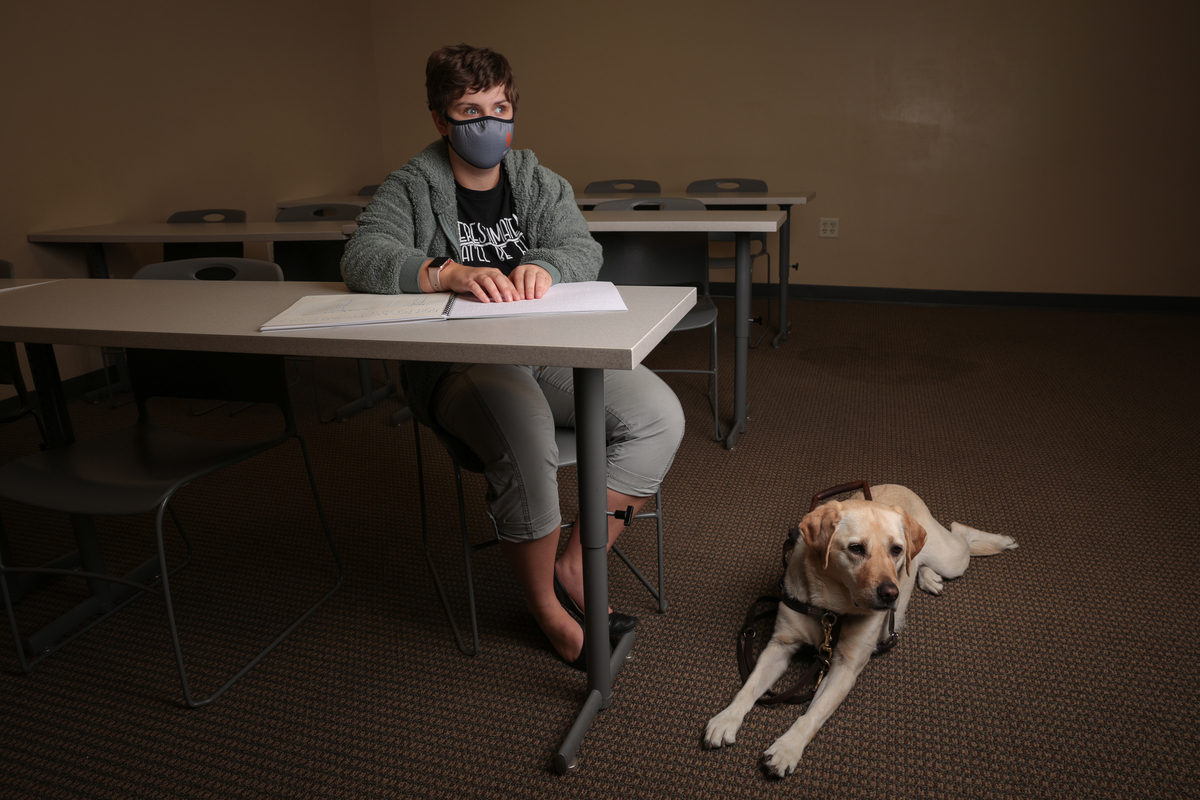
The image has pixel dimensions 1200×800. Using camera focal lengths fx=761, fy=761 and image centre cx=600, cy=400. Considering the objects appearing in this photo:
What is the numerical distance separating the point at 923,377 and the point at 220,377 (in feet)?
9.03

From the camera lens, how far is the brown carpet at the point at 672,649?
1.22m

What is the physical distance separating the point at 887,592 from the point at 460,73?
1.19 meters

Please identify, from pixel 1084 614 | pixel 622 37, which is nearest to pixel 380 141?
pixel 622 37

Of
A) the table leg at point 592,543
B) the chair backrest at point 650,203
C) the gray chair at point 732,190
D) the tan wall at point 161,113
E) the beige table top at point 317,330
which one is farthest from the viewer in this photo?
the gray chair at point 732,190

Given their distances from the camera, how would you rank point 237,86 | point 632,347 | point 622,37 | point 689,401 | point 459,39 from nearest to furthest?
point 632,347, point 689,401, point 237,86, point 622,37, point 459,39

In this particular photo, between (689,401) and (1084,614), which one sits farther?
(689,401)

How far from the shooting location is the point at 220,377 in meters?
1.59

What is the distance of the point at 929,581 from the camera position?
5.48 ft

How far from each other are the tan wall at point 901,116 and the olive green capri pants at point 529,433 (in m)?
3.81

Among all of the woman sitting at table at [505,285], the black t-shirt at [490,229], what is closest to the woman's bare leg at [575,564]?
the woman sitting at table at [505,285]

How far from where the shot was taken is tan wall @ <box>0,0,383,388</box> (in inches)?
120

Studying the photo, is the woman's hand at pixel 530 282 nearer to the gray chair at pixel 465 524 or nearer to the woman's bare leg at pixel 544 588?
the gray chair at pixel 465 524

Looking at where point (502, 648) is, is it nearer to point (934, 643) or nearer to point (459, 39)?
point (934, 643)

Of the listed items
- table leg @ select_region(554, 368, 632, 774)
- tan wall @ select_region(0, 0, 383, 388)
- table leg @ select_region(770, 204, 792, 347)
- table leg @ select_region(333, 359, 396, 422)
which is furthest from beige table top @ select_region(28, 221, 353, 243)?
table leg @ select_region(770, 204, 792, 347)
